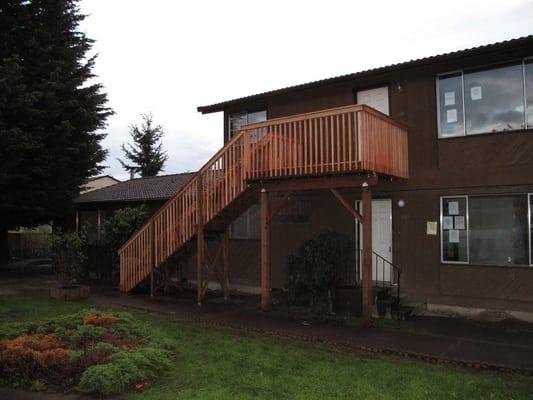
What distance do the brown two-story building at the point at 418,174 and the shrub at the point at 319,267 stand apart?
0.69 meters

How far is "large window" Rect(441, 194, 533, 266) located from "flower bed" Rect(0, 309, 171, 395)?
22.0 feet

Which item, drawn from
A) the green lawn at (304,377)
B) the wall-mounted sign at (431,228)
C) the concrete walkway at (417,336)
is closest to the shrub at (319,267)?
the concrete walkway at (417,336)

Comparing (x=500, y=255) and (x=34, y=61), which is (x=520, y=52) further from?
(x=34, y=61)

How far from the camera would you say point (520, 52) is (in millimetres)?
10164

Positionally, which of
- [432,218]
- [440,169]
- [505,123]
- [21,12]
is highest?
[21,12]

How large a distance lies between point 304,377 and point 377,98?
8.07m

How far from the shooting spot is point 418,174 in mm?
11523

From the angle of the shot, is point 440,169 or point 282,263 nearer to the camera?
point 440,169

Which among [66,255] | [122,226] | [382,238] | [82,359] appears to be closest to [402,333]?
[382,238]

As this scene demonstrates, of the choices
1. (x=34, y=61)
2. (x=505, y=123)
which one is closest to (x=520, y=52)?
(x=505, y=123)

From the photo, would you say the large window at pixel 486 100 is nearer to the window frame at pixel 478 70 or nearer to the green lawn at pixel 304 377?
the window frame at pixel 478 70

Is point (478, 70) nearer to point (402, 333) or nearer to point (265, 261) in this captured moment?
point (402, 333)

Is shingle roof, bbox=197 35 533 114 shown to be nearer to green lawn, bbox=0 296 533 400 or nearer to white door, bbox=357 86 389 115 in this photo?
white door, bbox=357 86 389 115

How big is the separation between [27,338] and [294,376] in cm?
391
